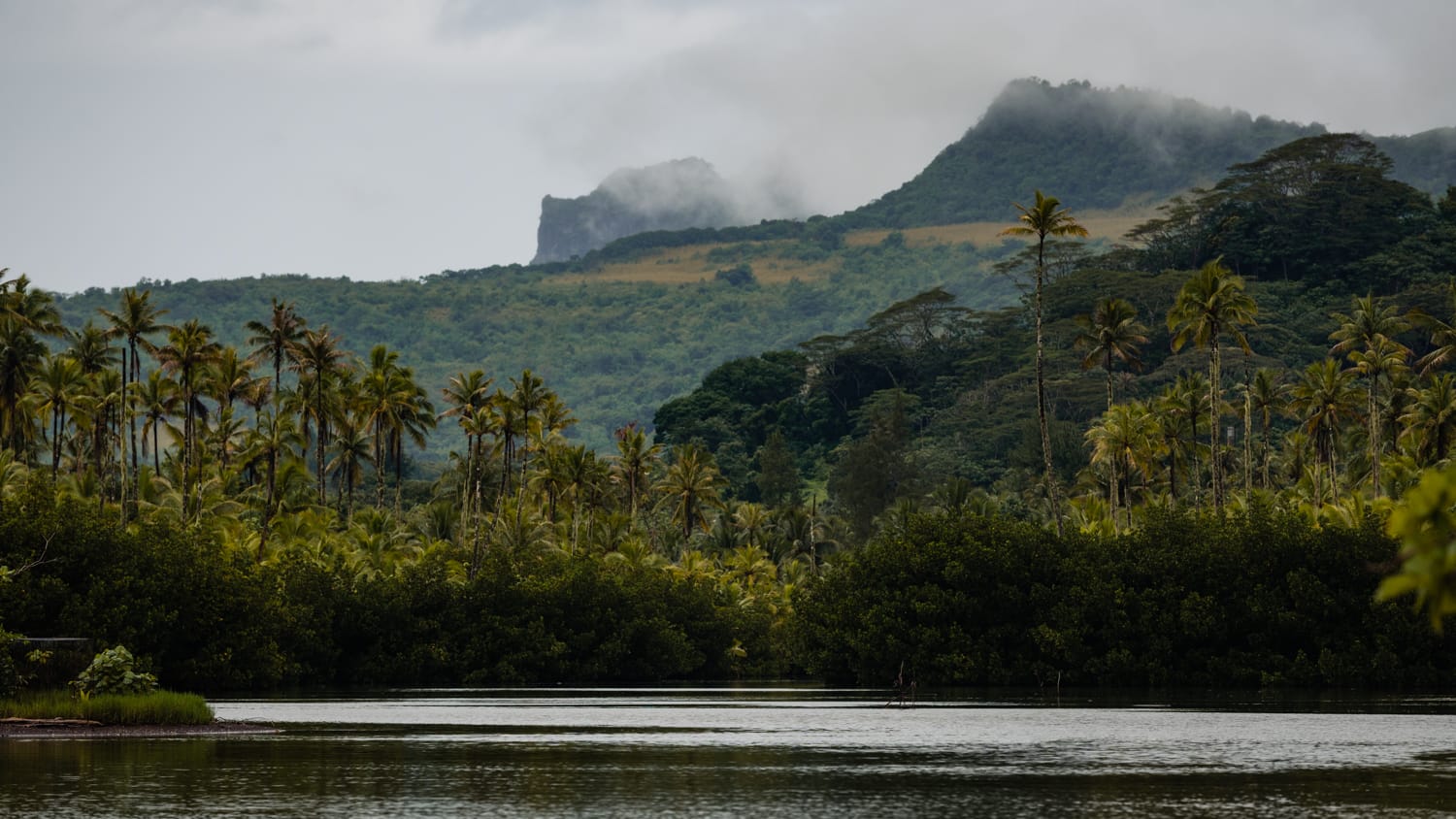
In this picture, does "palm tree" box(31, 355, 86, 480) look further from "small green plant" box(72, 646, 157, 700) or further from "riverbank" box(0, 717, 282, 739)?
"riverbank" box(0, 717, 282, 739)

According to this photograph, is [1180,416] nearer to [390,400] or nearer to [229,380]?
[390,400]

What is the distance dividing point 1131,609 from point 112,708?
5693cm

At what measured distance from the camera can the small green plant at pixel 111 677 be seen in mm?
53031

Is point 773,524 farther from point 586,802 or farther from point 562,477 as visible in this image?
point 586,802

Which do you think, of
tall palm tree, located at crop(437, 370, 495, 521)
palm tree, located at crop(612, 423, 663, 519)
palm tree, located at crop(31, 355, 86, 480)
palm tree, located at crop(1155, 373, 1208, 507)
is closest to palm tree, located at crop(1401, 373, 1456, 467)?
palm tree, located at crop(1155, 373, 1208, 507)

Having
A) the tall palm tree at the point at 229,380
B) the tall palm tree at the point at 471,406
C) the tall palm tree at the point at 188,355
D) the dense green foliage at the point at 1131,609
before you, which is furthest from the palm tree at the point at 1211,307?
the tall palm tree at the point at 229,380

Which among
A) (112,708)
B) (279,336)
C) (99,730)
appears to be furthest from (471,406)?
(99,730)

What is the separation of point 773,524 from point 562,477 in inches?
1988

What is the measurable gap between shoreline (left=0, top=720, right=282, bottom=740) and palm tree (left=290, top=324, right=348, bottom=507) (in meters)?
71.9

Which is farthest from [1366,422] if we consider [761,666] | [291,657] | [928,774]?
[928,774]

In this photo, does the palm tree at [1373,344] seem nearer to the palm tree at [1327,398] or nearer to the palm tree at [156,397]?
the palm tree at [1327,398]

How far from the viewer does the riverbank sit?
50.7m

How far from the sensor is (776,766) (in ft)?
132

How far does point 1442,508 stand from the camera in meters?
8.57
